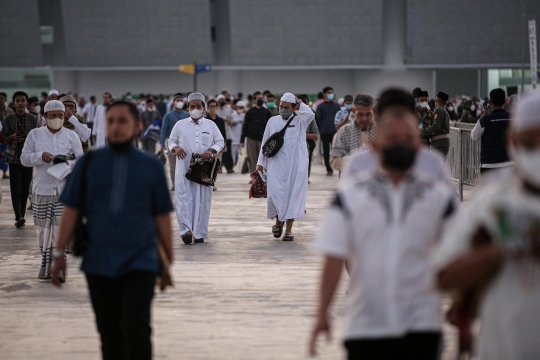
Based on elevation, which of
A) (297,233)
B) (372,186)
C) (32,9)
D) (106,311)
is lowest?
(297,233)

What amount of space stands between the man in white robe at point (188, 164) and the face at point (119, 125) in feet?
23.6

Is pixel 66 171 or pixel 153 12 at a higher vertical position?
pixel 153 12

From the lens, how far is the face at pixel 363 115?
811 centimetres

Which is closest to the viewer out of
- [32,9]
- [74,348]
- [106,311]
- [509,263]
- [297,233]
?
[509,263]

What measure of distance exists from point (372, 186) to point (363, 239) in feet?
0.71

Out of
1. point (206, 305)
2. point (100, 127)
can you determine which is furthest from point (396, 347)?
point (100, 127)

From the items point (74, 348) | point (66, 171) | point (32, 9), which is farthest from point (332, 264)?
point (32, 9)

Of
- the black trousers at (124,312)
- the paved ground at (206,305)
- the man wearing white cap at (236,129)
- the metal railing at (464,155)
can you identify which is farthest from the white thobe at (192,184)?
the man wearing white cap at (236,129)

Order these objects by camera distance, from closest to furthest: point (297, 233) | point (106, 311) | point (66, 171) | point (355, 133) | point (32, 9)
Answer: point (106, 311)
point (355, 133)
point (66, 171)
point (297, 233)
point (32, 9)

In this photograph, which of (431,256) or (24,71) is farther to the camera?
(24,71)

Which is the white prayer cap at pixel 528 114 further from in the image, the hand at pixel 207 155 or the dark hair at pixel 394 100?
the hand at pixel 207 155

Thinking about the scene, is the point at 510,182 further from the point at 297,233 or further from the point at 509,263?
the point at 297,233

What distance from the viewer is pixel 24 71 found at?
174 ft

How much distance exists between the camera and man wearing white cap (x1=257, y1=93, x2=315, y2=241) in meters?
13.1
